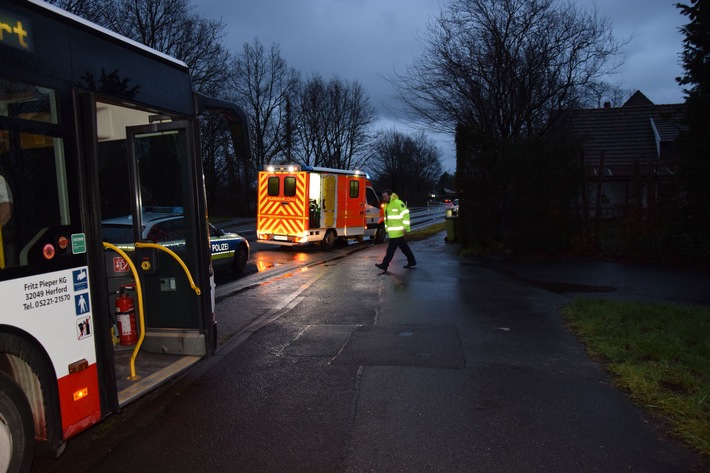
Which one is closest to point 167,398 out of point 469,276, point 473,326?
point 473,326

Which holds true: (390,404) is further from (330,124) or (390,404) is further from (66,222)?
(330,124)

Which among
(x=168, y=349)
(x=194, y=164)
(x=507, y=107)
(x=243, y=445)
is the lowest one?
(x=243, y=445)

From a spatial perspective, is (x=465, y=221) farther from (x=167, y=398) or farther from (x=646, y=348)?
(x=167, y=398)

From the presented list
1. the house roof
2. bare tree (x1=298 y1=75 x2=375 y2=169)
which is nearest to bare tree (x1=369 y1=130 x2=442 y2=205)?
bare tree (x1=298 y1=75 x2=375 y2=169)

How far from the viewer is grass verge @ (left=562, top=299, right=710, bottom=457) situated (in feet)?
13.7

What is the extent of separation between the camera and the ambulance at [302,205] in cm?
1675

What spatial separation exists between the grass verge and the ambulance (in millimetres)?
10250

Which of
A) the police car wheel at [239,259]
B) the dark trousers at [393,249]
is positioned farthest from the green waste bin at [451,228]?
the police car wheel at [239,259]

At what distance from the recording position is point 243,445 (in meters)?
3.84

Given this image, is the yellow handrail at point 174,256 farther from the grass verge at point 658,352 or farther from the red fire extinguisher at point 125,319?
the grass verge at point 658,352

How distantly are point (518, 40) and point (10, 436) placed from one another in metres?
15.1

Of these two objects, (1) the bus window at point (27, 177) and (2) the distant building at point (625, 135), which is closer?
(1) the bus window at point (27, 177)

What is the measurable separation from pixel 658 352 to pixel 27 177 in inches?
230

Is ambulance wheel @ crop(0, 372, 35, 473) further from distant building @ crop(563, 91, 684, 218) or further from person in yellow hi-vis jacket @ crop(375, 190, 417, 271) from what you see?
distant building @ crop(563, 91, 684, 218)
